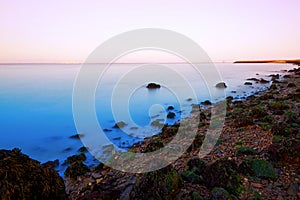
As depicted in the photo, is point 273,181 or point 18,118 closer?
point 273,181

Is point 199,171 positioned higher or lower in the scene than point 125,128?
higher

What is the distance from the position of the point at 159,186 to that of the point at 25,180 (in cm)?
218

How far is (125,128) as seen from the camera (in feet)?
41.4

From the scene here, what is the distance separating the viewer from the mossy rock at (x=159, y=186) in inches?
144

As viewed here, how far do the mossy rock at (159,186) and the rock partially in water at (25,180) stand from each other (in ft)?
4.46

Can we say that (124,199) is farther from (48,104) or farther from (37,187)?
(48,104)

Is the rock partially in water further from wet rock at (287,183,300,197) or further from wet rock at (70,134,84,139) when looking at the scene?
wet rock at (70,134,84,139)

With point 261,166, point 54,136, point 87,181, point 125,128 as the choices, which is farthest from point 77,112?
point 261,166

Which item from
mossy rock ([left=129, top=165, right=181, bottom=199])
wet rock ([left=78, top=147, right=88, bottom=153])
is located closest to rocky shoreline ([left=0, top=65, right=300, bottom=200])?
mossy rock ([left=129, top=165, right=181, bottom=199])

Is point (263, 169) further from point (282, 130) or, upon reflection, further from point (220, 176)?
point (282, 130)

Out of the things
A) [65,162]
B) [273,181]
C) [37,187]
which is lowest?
[65,162]

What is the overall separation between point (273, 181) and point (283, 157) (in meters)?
0.89

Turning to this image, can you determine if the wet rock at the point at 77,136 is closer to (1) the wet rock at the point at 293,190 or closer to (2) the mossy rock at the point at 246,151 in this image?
(2) the mossy rock at the point at 246,151

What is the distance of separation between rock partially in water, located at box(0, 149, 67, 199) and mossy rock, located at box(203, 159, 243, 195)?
9.14 feet
